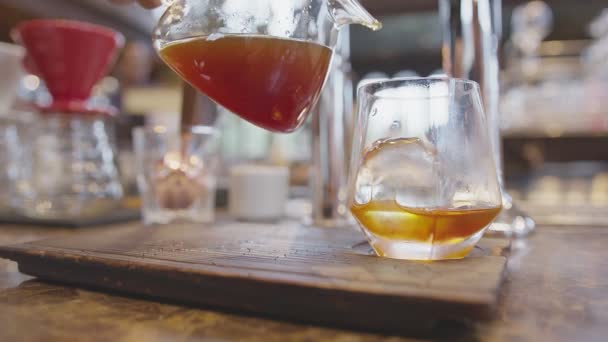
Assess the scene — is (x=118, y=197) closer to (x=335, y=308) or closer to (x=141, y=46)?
(x=335, y=308)

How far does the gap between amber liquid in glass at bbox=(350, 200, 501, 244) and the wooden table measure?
59 mm

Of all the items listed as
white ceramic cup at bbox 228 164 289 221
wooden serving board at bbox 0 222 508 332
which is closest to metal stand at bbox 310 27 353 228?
white ceramic cup at bbox 228 164 289 221

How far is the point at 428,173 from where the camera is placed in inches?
17.1

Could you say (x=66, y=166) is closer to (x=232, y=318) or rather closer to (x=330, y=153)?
(x=330, y=153)

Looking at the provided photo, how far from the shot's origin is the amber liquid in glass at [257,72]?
459 mm

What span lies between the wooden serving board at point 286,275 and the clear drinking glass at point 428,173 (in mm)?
29

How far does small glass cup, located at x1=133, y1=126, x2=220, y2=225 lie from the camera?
87 cm

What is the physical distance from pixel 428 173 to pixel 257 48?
0.60 feet

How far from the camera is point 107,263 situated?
42 centimetres

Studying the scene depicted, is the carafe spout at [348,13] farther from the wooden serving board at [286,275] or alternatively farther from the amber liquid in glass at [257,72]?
the wooden serving board at [286,275]

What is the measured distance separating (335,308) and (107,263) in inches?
7.6

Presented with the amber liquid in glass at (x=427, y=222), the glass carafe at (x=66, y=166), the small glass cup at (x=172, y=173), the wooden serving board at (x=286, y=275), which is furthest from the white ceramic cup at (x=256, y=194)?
the amber liquid in glass at (x=427, y=222)

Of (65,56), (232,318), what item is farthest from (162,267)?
(65,56)

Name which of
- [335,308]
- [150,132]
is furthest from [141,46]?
[335,308]
